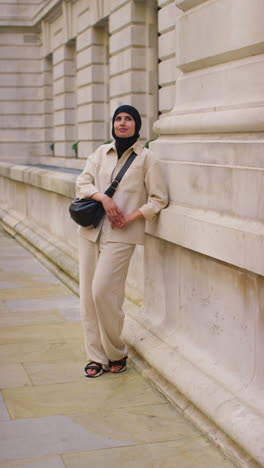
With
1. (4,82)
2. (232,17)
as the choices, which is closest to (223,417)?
(232,17)

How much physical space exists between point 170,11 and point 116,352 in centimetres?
1280

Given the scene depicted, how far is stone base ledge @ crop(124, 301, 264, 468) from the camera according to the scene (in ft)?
12.0

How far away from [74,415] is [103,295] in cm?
88

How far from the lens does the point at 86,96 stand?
24703 millimetres

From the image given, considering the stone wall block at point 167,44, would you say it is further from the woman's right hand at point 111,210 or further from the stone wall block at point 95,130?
the woman's right hand at point 111,210

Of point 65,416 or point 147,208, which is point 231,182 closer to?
point 147,208

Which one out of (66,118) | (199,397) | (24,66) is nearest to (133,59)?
(66,118)

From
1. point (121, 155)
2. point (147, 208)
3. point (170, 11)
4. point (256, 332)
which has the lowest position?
point (256, 332)

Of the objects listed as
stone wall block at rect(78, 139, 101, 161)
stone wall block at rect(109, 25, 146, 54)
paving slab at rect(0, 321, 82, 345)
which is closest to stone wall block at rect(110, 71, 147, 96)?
stone wall block at rect(109, 25, 146, 54)

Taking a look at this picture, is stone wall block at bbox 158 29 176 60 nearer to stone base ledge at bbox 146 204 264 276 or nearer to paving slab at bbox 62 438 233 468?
stone base ledge at bbox 146 204 264 276

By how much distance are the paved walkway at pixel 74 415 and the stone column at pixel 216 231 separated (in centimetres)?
17

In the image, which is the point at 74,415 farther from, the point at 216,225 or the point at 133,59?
the point at 133,59

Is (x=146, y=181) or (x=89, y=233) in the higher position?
(x=146, y=181)

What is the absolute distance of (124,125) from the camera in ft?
16.4
